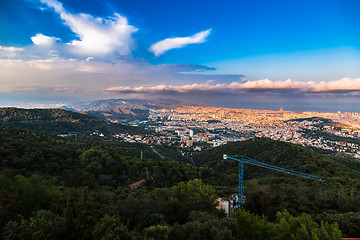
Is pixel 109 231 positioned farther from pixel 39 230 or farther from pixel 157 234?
pixel 39 230

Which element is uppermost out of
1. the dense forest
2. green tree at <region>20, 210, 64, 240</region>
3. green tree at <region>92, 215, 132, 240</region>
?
green tree at <region>20, 210, 64, 240</region>

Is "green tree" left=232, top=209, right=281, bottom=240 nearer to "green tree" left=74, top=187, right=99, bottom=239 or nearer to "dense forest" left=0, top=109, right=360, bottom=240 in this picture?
"dense forest" left=0, top=109, right=360, bottom=240

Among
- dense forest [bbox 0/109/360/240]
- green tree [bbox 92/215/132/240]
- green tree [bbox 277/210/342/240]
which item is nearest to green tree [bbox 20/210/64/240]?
dense forest [bbox 0/109/360/240]

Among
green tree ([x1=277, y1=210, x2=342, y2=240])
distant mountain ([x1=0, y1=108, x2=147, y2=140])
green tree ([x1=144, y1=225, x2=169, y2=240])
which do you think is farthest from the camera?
distant mountain ([x1=0, y1=108, x2=147, y2=140])

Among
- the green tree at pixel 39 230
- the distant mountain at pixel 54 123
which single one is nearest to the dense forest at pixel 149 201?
the green tree at pixel 39 230

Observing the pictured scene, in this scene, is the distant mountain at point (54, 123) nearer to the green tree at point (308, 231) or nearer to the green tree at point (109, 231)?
the green tree at point (109, 231)

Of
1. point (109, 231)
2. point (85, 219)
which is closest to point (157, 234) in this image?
point (109, 231)

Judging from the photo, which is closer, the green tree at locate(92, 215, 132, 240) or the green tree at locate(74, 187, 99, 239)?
the green tree at locate(92, 215, 132, 240)

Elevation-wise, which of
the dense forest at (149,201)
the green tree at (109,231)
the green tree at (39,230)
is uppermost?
the green tree at (39,230)
